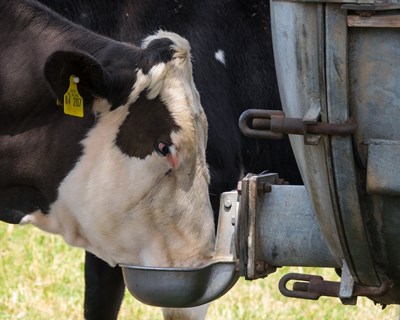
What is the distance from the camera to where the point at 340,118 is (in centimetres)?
223

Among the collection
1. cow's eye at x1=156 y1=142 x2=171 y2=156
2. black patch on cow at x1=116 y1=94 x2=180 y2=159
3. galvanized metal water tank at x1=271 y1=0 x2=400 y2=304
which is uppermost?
galvanized metal water tank at x1=271 y1=0 x2=400 y2=304

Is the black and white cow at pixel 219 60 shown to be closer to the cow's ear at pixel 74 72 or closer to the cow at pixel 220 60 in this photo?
the cow at pixel 220 60

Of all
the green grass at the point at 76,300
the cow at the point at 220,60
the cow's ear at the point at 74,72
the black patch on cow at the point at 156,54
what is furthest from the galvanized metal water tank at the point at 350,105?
the green grass at the point at 76,300

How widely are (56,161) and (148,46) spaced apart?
520 millimetres

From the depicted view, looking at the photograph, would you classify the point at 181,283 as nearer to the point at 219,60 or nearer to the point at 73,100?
the point at 73,100

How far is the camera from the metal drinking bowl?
9.71ft

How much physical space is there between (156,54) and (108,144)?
1.17 ft

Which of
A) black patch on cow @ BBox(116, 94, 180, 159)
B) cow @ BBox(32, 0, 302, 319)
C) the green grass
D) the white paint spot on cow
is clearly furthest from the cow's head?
the green grass

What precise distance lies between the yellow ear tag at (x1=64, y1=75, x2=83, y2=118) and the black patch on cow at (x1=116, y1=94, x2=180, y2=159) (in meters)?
0.17

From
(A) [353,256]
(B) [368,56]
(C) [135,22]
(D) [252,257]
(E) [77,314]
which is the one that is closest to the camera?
(B) [368,56]

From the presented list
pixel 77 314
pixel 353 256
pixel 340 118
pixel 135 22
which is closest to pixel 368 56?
pixel 340 118

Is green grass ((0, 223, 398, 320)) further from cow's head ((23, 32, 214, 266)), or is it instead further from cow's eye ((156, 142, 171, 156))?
cow's eye ((156, 142, 171, 156))

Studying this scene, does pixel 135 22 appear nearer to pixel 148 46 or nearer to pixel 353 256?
pixel 148 46

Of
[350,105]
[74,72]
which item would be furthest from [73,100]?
[350,105]
